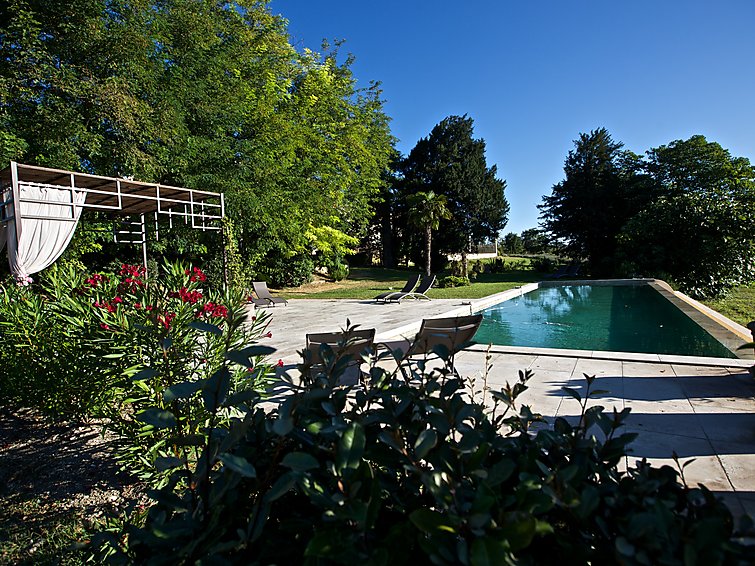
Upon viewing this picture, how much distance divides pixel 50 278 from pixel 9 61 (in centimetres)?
1210

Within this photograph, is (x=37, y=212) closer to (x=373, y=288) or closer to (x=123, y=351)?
(x=123, y=351)

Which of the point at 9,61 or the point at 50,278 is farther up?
the point at 9,61

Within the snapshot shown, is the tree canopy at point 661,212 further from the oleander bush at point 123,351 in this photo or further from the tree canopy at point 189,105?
the oleander bush at point 123,351

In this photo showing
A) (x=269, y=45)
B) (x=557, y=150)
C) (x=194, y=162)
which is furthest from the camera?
(x=557, y=150)

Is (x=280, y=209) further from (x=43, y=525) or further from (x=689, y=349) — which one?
(x=43, y=525)

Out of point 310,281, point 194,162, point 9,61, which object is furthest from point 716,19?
point 310,281

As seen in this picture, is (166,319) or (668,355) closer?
(166,319)

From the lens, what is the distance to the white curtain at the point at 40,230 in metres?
7.42

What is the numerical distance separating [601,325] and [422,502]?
38.3 ft

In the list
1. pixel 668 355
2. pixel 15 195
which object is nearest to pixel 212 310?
pixel 668 355

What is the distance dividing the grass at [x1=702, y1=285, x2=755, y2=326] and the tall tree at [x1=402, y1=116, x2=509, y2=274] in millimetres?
16423

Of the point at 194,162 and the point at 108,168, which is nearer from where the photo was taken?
the point at 108,168

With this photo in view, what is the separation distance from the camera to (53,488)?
2959mm

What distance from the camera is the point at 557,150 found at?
32.7m
